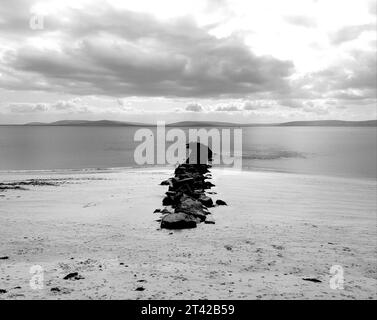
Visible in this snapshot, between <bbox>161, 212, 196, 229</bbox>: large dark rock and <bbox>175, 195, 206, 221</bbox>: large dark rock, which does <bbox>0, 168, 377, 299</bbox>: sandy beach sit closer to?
<bbox>161, 212, 196, 229</bbox>: large dark rock

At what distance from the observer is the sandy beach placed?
23.8ft

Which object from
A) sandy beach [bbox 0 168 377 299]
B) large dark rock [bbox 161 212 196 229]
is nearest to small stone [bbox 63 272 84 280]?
sandy beach [bbox 0 168 377 299]

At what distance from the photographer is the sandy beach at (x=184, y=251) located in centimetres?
724

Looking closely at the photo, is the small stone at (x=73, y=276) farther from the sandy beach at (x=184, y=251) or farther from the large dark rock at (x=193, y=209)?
the large dark rock at (x=193, y=209)

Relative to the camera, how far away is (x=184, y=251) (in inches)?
388

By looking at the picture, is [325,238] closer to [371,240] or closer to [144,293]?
[371,240]

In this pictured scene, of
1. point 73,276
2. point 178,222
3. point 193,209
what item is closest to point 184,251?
point 178,222

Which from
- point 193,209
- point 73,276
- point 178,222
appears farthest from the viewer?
point 193,209

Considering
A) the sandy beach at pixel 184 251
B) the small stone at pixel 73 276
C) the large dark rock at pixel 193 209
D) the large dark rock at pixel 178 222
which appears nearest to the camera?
the sandy beach at pixel 184 251

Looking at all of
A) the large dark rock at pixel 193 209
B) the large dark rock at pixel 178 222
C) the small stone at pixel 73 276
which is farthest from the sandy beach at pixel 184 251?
the large dark rock at pixel 193 209

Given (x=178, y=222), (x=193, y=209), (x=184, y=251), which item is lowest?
(x=184, y=251)

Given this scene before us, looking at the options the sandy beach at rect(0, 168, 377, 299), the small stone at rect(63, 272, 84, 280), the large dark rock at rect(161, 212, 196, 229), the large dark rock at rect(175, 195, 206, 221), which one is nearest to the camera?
the sandy beach at rect(0, 168, 377, 299)

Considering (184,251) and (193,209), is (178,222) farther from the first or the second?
(184,251)

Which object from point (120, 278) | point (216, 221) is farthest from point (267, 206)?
point (120, 278)
